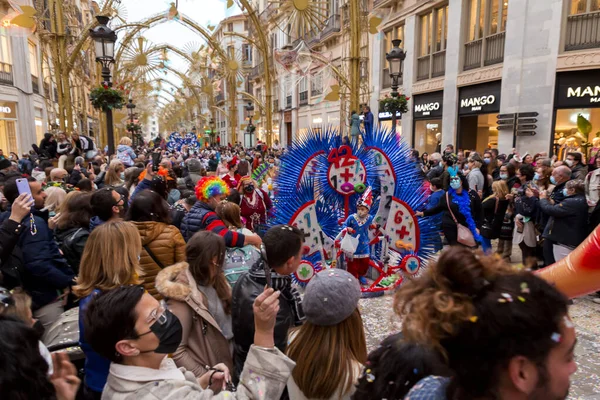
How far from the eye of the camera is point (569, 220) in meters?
4.69

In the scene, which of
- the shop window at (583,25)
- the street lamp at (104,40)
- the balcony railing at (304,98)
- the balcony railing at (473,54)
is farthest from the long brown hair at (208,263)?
the balcony railing at (304,98)

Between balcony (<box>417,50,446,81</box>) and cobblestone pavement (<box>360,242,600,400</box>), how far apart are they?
12.6 m

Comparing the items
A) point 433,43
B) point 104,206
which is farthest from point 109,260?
point 433,43

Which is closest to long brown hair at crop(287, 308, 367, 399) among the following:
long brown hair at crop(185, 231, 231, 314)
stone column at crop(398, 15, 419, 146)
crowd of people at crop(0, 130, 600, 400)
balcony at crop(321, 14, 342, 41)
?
crowd of people at crop(0, 130, 600, 400)

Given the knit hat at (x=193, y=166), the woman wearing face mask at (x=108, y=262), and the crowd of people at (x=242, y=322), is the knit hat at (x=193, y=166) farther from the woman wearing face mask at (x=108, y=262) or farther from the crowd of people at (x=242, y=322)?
the woman wearing face mask at (x=108, y=262)

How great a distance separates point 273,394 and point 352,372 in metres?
0.33

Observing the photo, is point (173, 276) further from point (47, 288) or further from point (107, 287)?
point (47, 288)

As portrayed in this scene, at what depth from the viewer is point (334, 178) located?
4.87 metres

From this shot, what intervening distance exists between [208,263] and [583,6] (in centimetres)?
1317

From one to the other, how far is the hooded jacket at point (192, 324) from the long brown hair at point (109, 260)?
0.70 feet

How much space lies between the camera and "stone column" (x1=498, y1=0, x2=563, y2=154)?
11062mm

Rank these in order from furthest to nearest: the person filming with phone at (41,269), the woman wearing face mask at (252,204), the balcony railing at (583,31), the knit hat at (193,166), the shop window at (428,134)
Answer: the shop window at (428,134)
the balcony railing at (583,31)
the knit hat at (193,166)
the woman wearing face mask at (252,204)
the person filming with phone at (41,269)

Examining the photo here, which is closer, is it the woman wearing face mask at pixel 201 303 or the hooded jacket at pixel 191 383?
the hooded jacket at pixel 191 383

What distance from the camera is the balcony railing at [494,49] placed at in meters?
12.6
